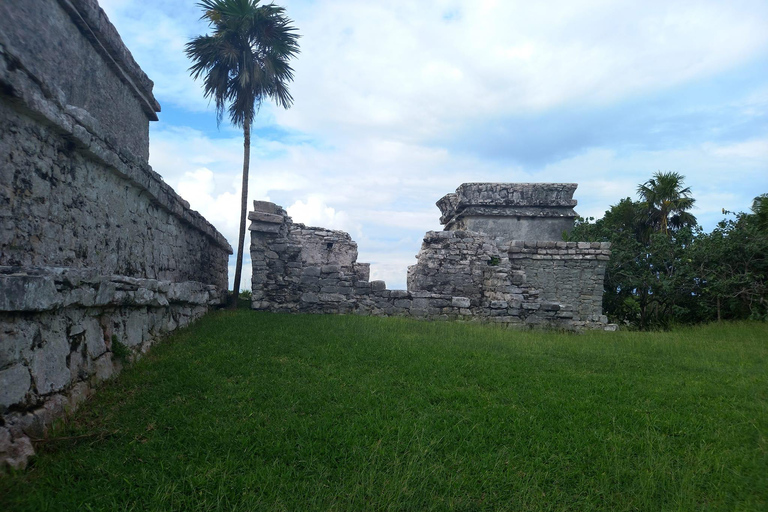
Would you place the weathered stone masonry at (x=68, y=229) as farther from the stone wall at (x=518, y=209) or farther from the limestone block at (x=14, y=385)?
the stone wall at (x=518, y=209)

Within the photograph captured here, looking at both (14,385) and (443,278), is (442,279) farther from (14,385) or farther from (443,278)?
(14,385)

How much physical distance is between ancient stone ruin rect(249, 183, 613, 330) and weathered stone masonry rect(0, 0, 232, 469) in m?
2.83

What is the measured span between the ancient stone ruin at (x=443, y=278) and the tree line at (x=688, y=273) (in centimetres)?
243

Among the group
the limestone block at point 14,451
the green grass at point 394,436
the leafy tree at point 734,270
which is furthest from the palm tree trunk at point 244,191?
the leafy tree at point 734,270

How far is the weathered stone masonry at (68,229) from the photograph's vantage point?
3676 mm

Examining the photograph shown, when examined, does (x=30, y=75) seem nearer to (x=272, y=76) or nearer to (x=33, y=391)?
(x=33, y=391)

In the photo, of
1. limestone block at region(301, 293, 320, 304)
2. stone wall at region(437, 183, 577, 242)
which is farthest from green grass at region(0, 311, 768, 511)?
stone wall at region(437, 183, 577, 242)

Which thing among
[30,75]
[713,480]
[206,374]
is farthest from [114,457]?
[713,480]

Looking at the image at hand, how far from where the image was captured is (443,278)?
40.6 ft

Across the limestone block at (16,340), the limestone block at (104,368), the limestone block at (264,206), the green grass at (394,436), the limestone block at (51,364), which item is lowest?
the green grass at (394,436)

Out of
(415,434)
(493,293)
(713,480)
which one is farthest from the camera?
(493,293)

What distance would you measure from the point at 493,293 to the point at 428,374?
6607mm

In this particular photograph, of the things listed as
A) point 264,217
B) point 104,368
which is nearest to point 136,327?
point 104,368

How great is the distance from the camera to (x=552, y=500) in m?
3.72
